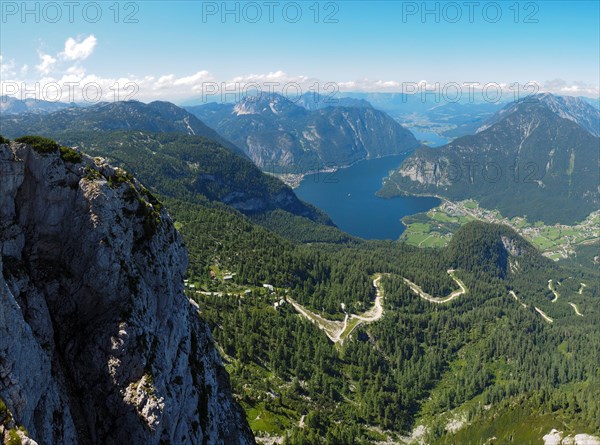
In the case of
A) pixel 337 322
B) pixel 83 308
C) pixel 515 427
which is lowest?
pixel 515 427

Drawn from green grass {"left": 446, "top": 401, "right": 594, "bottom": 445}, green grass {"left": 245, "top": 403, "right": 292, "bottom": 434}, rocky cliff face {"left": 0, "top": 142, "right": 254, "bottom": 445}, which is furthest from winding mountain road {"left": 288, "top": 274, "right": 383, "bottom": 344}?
rocky cliff face {"left": 0, "top": 142, "right": 254, "bottom": 445}

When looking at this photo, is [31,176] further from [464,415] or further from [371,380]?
[464,415]

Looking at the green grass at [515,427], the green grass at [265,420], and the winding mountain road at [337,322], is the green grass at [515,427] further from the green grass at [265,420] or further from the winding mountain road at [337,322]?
the green grass at [265,420]

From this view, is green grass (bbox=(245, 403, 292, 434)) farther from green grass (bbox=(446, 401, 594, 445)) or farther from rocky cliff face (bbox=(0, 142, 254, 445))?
rocky cliff face (bbox=(0, 142, 254, 445))

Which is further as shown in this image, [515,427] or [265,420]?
[515,427]

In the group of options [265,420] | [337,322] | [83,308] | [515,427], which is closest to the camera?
[83,308]

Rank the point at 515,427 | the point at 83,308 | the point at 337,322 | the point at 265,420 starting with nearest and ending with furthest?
the point at 83,308 → the point at 265,420 → the point at 515,427 → the point at 337,322

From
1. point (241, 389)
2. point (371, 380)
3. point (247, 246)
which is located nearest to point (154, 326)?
point (241, 389)

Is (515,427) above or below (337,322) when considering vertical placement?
below

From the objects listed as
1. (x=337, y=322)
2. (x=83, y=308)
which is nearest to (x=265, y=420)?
(x=83, y=308)

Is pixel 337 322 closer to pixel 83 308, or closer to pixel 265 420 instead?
pixel 265 420
